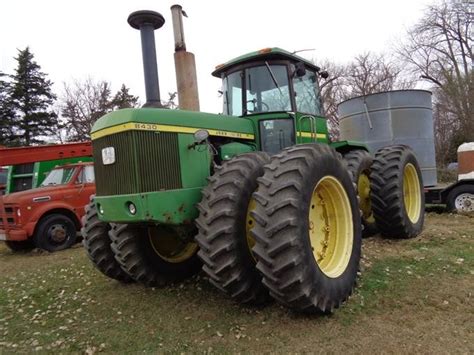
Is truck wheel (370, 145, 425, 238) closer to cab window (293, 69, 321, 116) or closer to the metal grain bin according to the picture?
cab window (293, 69, 321, 116)

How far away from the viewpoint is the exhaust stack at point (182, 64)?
7.80 meters

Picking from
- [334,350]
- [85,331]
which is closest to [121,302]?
[85,331]

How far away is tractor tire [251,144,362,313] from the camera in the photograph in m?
3.22

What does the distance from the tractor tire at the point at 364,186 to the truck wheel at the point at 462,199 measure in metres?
3.43

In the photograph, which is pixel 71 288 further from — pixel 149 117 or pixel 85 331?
pixel 149 117

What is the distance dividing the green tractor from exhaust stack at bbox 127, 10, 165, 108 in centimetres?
6

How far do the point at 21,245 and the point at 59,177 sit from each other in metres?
1.76

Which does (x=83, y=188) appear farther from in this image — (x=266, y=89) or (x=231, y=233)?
(x=231, y=233)

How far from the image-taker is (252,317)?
366 centimetres

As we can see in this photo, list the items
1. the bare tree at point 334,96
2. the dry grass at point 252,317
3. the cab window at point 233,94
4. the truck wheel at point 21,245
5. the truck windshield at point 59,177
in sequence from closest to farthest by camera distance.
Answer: the dry grass at point 252,317
the cab window at point 233,94
the truck wheel at point 21,245
the truck windshield at point 59,177
the bare tree at point 334,96

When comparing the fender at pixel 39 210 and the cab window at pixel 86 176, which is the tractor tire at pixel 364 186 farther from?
the fender at pixel 39 210

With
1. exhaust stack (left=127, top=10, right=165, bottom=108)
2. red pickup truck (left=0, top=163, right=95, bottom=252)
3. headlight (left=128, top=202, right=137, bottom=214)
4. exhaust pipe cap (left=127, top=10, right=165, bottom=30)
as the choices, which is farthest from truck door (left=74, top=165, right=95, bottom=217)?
headlight (left=128, top=202, right=137, bottom=214)

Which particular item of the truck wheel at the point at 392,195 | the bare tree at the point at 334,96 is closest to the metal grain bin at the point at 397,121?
the truck wheel at the point at 392,195

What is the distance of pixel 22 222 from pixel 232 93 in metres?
6.15
